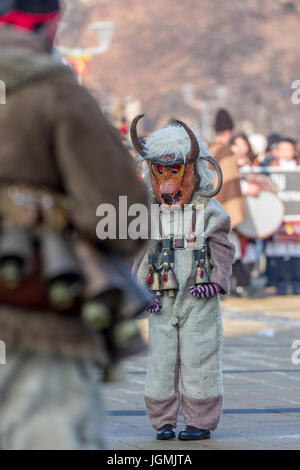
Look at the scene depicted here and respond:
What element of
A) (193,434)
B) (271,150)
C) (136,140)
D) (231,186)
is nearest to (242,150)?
(271,150)

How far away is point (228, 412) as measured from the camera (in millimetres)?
8094

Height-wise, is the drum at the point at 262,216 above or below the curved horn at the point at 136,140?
above

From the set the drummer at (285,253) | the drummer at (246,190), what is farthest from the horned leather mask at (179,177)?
the drummer at (285,253)

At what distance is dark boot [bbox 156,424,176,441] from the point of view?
7.16m

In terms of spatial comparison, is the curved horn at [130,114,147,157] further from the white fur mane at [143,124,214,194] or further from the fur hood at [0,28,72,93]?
the fur hood at [0,28,72,93]

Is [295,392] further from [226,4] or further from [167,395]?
[226,4]

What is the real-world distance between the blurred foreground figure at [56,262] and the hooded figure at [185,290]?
3.15 m

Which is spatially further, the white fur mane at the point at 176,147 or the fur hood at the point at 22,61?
the white fur mane at the point at 176,147

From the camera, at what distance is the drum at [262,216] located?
16.5 m

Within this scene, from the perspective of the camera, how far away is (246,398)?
8.62 meters

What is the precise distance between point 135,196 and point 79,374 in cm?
60

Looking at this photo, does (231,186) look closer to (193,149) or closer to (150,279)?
(193,149)

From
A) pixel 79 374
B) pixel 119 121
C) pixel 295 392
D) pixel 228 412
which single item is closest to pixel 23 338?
pixel 79 374

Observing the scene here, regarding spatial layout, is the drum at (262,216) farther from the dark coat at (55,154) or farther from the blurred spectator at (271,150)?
the dark coat at (55,154)
